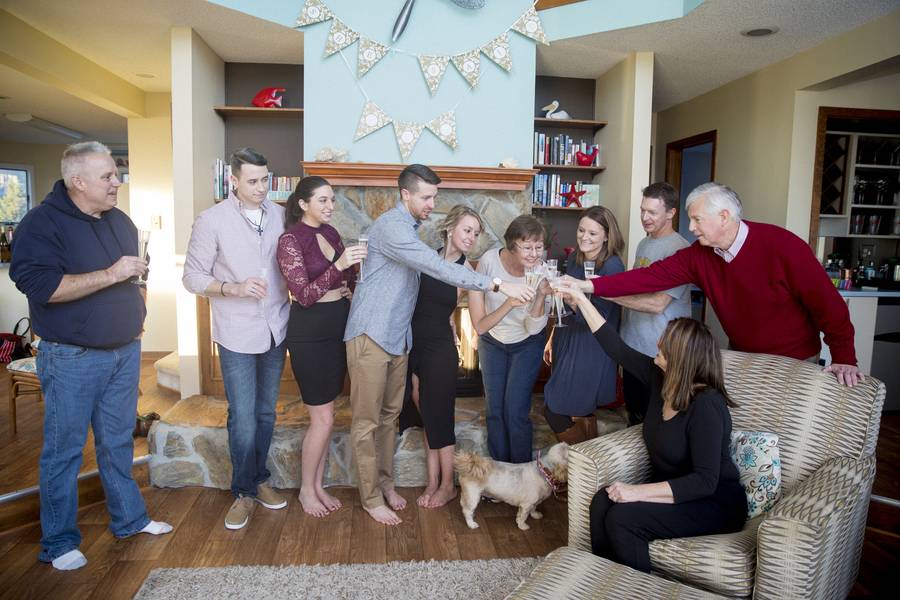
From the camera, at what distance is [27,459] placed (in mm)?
3330

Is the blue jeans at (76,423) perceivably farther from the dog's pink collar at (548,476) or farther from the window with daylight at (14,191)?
the window with daylight at (14,191)

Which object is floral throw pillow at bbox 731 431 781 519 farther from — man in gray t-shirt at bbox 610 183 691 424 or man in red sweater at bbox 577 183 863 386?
man in gray t-shirt at bbox 610 183 691 424

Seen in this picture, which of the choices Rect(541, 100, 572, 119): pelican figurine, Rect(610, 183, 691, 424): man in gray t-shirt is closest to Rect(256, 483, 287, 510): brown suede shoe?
Rect(610, 183, 691, 424): man in gray t-shirt

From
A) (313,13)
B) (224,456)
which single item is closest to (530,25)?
(313,13)

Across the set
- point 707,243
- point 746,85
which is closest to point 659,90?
point 746,85

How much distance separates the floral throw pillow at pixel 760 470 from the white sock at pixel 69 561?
2304 millimetres

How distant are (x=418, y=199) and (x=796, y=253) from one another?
4.42 feet

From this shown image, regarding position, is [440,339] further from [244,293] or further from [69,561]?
[69,561]

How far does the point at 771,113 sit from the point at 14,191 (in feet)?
30.2

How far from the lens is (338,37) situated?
4012 millimetres

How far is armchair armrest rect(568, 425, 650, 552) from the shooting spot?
193 centimetres

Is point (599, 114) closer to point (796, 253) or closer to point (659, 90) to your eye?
point (659, 90)

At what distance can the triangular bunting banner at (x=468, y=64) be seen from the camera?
4.12 meters

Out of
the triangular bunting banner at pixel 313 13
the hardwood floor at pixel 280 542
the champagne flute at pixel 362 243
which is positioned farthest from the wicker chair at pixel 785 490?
the triangular bunting banner at pixel 313 13
